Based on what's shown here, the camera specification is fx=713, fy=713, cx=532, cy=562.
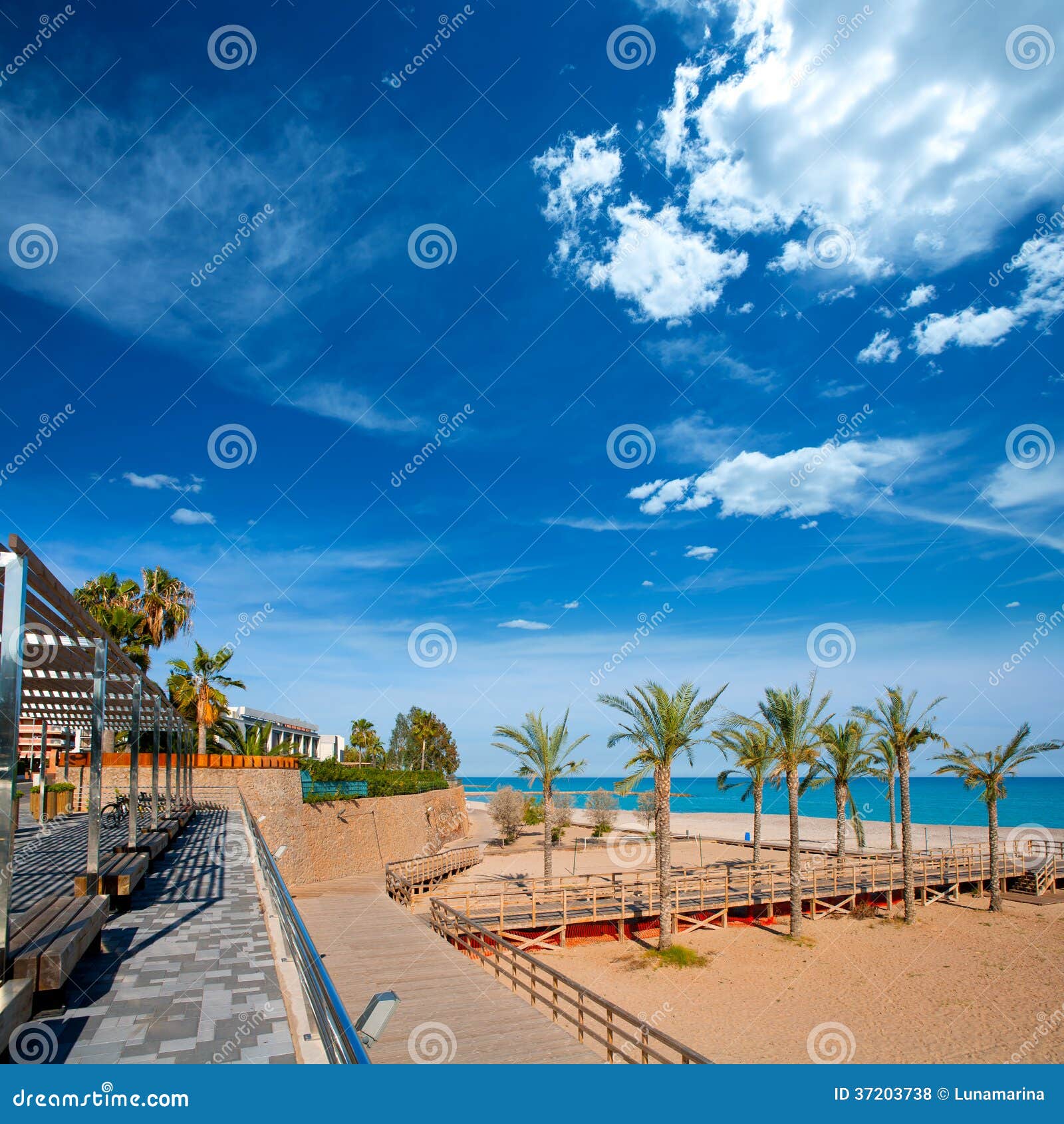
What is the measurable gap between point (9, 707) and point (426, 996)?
10.2 m

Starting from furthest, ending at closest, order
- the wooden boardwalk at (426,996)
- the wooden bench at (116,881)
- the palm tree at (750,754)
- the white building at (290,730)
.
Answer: the white building at (290,730)
the palm tree at (750,754)
the wooden boardwalk at (426,996)
the wooden bench at (116,881)

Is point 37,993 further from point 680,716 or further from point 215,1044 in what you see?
point 680,716

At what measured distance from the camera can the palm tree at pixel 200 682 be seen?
30.0 meters

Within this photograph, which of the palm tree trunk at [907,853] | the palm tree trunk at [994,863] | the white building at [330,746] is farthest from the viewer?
the white building at [330,746]

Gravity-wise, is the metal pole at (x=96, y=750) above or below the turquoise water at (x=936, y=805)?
above

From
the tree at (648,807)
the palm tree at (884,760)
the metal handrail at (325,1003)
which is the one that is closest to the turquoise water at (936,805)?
the tree at (648,807)

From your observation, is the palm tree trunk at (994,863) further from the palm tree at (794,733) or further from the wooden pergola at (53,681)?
the wooden pergola at (53,681)

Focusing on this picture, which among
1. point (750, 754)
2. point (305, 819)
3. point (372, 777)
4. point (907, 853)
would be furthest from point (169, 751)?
point (907, 853)

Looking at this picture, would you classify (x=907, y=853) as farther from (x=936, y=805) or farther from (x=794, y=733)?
(x=936, y=805)

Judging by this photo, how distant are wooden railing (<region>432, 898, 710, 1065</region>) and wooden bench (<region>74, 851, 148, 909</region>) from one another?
636cm

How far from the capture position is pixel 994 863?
2722 cm

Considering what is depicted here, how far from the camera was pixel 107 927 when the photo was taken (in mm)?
8117

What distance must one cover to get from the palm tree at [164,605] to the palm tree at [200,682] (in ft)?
4.16
